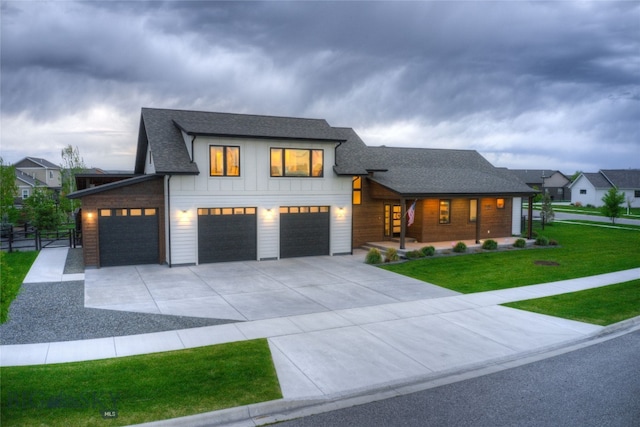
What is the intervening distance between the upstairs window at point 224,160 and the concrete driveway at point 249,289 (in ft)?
13.4

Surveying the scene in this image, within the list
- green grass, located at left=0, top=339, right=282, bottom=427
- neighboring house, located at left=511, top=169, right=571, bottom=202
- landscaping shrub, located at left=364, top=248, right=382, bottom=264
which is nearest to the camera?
green grass, located at left=0, top=339, right=282, bottom=427

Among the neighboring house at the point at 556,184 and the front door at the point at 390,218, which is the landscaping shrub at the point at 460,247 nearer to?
the front door at the point at 390,218

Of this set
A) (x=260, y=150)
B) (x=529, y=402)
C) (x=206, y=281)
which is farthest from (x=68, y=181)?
(x=529, y=402)

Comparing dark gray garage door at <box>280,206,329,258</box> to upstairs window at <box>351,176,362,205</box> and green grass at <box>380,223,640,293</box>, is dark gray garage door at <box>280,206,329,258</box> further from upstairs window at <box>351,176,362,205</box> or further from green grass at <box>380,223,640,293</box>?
green grass at <box>380,223,640,293</box>

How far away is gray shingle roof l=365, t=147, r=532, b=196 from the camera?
80.6ft

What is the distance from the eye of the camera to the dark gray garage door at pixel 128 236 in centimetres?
1912

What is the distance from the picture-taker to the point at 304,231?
22.2 metres

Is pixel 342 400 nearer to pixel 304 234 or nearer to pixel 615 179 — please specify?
pixel 304 234

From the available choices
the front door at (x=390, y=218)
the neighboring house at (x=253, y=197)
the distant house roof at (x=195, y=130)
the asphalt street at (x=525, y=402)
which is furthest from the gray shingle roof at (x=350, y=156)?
the asphalt street at (x=525, y=402)

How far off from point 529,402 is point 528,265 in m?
14.1

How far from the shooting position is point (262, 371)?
8492mm

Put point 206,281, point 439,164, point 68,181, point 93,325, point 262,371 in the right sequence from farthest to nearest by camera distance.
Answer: point 68,181 → point 439,164 → point 206,281 → point 93,325 → point 262,371

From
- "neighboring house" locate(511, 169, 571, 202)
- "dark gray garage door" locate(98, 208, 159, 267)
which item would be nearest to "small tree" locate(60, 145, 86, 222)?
"dark gray garage door" locate(98, 208, 159, 267)

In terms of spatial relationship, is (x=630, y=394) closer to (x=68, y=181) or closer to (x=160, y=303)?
(x=160, y=303)
